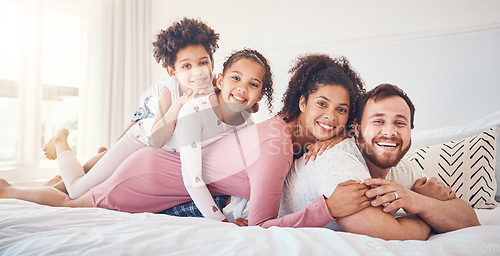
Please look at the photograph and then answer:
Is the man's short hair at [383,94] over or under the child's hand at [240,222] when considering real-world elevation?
over

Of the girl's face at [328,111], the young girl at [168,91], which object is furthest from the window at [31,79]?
the girl's face at [328,111]

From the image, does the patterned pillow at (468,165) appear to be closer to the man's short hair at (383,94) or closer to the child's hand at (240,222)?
the man's short hair at (383,94)

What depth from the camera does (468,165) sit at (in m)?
1.69

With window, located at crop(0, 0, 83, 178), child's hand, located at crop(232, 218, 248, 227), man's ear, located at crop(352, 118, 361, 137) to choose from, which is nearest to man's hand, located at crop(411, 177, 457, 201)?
man's ear, located at crop(352, 118, 361, 137)

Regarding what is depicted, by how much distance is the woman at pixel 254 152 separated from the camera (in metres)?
1.28

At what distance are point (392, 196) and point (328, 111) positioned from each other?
412 millimetres

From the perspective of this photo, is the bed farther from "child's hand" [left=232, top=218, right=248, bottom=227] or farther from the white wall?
the white wall

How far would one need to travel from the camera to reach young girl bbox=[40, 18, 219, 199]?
1.69 metres

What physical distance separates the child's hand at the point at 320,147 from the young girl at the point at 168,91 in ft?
2.13

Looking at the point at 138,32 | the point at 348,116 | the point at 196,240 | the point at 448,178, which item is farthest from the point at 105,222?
the point at 138,32

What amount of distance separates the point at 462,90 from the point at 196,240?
1.95 metres

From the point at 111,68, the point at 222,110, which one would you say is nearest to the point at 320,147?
the point at 222,110

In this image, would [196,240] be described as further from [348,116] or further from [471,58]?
[471,58]

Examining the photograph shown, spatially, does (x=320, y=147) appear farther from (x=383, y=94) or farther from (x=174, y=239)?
(x=174, y=239)
